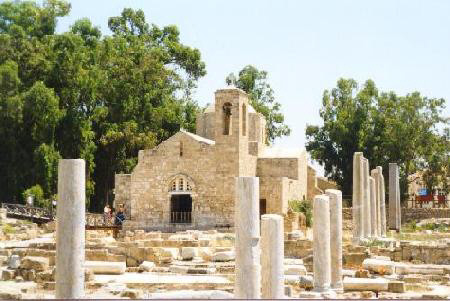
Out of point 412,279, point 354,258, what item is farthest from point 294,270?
point 354,258

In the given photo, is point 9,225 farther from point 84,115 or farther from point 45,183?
point 84,115

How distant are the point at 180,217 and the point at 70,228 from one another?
75.5 feet

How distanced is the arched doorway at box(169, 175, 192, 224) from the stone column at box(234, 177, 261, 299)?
22165 mm

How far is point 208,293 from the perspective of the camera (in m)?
10.7

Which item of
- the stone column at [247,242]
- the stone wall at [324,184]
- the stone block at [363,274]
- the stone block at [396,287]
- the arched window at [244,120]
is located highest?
the arched window at [244,120]

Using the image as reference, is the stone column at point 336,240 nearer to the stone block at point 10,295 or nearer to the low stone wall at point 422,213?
the stone block at point 10,295

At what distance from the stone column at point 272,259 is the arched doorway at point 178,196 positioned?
846 inches

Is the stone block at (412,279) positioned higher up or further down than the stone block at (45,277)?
further down

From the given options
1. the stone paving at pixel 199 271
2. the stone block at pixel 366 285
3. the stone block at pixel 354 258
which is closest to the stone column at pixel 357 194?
the stone paving at pixel 199 271

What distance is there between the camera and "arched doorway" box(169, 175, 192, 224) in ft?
103

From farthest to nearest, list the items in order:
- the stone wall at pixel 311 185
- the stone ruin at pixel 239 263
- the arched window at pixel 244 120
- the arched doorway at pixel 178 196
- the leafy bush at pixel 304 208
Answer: the stone wall at pixel 311 185
the leafy bush at pixel 304 208
the arched window at pixel 244 120
the arched doorway at pixel 178 196
the stone ruin at pixel 239 263

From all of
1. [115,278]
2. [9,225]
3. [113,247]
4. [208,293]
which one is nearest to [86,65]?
[9,225]

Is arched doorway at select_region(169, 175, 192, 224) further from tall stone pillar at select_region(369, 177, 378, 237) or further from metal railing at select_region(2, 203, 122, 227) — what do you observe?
tall stone pillar at select_region(369, 177, 378, 237)

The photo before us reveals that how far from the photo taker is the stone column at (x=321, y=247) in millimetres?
12140
